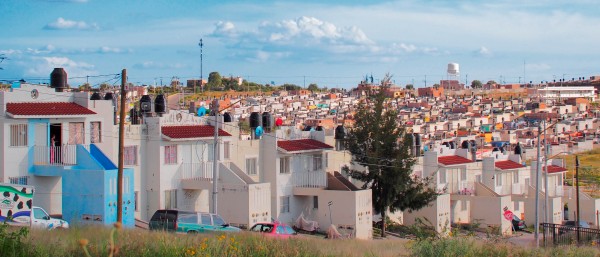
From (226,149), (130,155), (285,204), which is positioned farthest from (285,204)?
(130,155)

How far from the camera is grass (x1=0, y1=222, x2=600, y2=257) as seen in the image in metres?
20.5

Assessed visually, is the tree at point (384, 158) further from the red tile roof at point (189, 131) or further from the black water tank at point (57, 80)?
the black water tank at point (57, 80)

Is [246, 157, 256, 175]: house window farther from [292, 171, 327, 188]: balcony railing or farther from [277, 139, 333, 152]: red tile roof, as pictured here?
[292, 171, 327, 188]: balcony railing

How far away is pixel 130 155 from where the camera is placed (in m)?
39.1

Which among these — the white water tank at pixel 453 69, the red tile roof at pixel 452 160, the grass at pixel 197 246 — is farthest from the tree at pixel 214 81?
the grass at pixel 197 246

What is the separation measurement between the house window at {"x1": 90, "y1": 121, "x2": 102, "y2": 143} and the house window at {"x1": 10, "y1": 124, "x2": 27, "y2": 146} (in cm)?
306

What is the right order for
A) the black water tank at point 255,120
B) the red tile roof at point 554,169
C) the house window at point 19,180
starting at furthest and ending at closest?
the red tile roof at point 554,169 < the black water tank at point 255,120 < the house window at point 19,180

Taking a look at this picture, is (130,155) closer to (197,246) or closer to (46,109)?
(46,109)

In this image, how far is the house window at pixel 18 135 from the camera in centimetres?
3462

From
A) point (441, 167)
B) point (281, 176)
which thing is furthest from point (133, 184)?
point (441, 167)

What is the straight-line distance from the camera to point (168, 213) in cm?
3228

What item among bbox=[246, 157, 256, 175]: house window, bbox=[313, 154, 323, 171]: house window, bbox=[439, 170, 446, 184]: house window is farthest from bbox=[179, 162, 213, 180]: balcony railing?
bbox=[439, 170, 446, 184]: house window

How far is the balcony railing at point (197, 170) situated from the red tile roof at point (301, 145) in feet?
15.7

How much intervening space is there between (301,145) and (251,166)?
10.5ft
